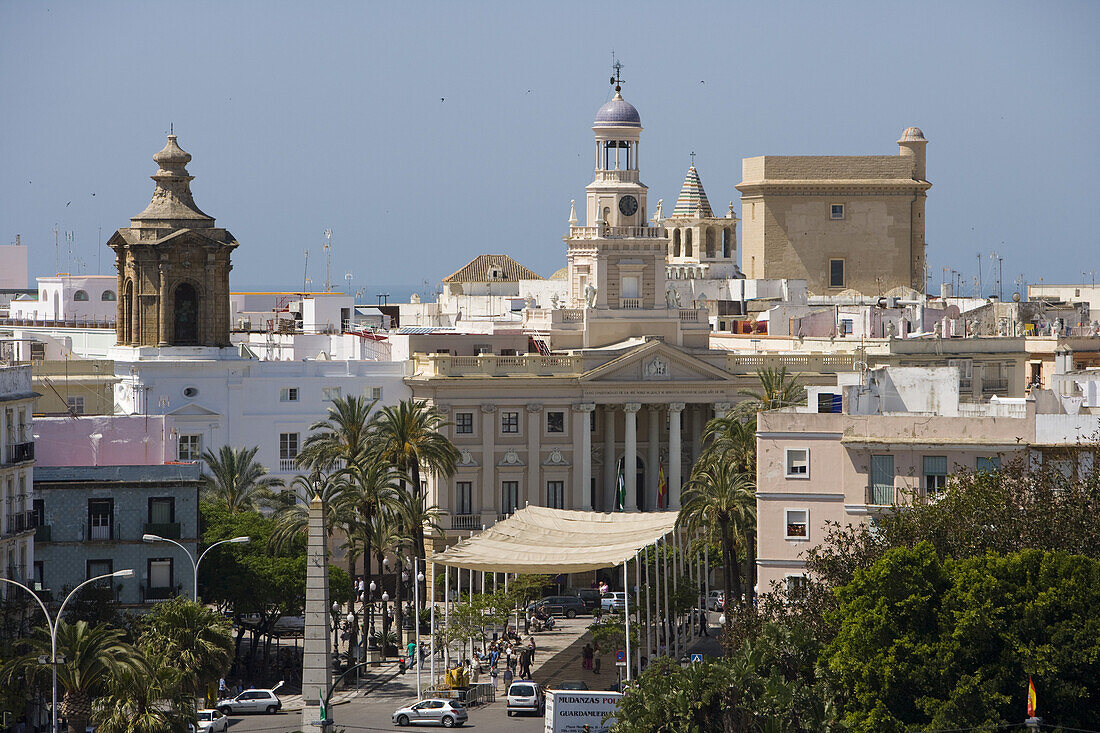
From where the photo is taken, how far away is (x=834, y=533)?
62250mm

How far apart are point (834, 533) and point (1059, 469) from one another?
608cm

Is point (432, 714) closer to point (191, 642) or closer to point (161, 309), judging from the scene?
point (191, 642)

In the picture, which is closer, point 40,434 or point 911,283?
point 40,434

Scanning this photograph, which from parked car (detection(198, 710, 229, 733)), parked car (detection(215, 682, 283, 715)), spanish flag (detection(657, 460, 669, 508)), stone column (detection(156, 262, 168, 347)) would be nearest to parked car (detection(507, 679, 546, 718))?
parked car (detection(215, 682, 283, 715))

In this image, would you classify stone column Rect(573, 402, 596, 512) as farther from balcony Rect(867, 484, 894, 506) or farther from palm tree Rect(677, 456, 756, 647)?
balcony Rect(867, 484, 894, 506)

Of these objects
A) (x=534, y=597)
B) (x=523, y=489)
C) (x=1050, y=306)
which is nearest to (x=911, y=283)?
(x=1050, y=306)

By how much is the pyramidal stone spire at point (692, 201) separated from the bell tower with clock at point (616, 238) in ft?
146

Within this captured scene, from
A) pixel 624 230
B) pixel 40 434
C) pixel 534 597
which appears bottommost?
pixel 534 597

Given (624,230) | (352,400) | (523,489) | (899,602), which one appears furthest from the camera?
(624,230)

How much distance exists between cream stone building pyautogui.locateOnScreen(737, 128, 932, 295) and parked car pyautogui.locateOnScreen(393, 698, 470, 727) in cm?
9550

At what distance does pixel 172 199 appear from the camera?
9994 centimetres

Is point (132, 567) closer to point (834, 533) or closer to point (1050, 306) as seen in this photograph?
point (834, 533)

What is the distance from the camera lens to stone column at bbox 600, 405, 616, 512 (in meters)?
108

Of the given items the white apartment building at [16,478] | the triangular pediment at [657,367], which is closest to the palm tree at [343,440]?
the triangular pediment at [657,367]
